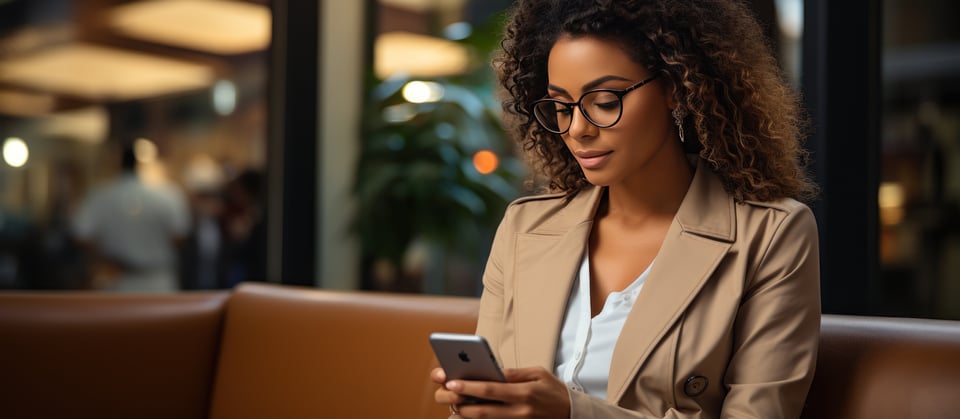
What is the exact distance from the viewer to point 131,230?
4688 mm

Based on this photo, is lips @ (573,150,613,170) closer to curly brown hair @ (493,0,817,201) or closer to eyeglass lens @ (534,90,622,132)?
eyeglass lens @ (534,90,622,132)

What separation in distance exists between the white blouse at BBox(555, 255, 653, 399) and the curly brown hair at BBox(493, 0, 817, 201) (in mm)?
275

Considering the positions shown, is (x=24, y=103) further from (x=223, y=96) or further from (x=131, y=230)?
(x=223, y=96)

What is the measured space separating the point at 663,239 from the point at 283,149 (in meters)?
2.91

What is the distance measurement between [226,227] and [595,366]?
3500mm

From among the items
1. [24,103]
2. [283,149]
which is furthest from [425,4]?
[24,103]

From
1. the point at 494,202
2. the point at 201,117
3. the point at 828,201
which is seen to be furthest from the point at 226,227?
the point at 828,201

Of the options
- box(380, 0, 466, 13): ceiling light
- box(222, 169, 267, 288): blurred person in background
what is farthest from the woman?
box(380, 0, 466, 13): ceiling light

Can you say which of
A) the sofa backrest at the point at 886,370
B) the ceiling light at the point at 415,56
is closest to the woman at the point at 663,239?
the sofa backrest at the point at 886,370

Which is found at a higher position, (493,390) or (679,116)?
(679,116)

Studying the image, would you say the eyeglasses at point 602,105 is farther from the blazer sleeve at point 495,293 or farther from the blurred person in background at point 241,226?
the blurred person in background at point 241,226

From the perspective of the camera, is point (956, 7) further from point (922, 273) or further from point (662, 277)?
point (662, 277)

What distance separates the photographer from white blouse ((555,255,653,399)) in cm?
171

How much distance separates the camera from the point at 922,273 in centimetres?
453
